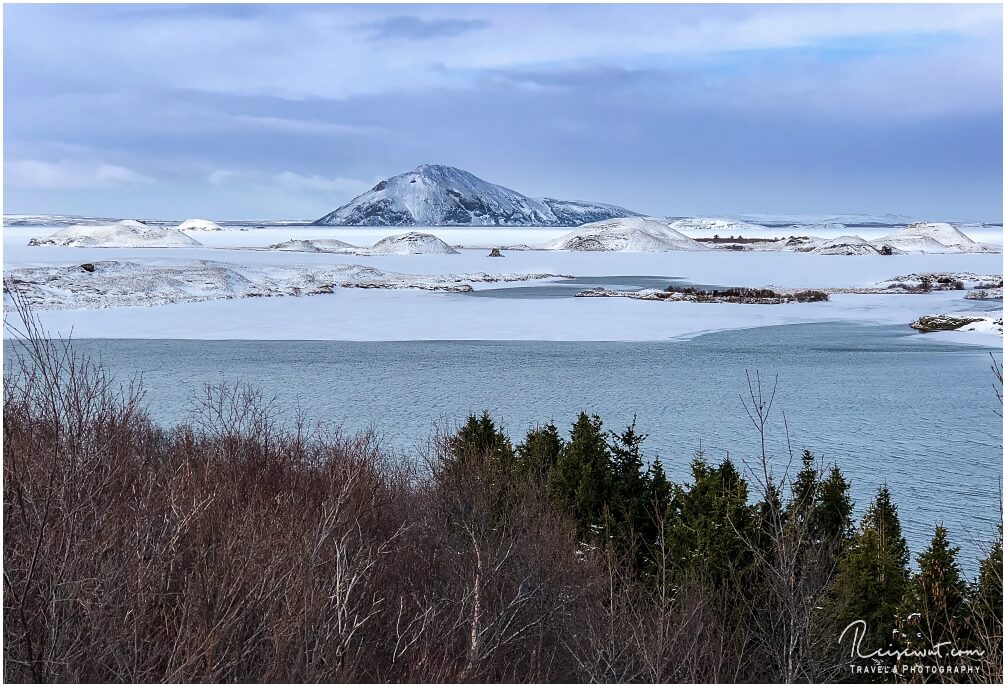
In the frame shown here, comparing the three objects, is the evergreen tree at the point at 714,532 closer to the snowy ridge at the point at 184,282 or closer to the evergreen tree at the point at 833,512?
the evergreen tree at the point at 833,512

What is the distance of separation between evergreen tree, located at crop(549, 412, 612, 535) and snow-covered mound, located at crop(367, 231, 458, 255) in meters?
61.1

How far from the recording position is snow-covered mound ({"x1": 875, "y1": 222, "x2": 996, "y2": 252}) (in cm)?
7910

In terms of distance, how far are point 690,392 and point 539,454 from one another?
629 cm

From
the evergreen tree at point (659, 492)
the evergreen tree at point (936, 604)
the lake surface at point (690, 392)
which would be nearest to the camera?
the evergreen tree at point (936, 604)

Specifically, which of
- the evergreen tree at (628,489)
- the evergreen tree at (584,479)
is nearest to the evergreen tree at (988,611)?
the evergreen tree at (628,489)

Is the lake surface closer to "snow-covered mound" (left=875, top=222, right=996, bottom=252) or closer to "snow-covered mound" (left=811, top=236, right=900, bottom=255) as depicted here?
"snow-covered mound" (left=811, top=236, right=900, bottom=255)

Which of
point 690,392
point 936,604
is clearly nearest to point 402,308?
point 690,392

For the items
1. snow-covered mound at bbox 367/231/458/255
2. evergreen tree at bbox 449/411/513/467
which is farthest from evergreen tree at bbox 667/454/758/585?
snow-covered mound at bbox 367/231/458/255

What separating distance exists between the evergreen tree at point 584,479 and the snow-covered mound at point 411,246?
61068mm

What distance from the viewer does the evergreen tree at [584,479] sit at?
31.7 ft

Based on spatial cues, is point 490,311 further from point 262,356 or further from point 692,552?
point 692,552

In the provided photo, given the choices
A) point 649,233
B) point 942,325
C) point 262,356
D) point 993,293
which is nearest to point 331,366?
point 262,356

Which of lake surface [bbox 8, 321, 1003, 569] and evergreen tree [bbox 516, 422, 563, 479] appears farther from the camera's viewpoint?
lake surface [bbox 8, 321, 1003, 569]

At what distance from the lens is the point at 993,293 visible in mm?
34562
